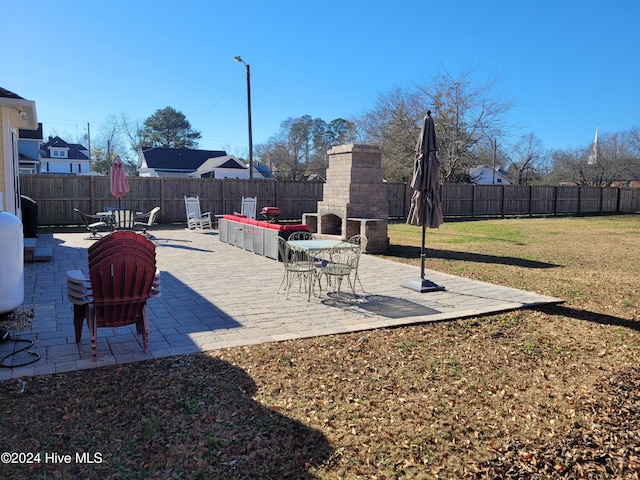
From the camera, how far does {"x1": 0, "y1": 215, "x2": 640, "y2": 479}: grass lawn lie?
2773mm

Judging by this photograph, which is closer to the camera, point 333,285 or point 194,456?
point 194,456

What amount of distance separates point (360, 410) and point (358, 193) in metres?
8.66

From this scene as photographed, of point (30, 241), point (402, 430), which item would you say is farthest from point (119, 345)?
point (30, 241)

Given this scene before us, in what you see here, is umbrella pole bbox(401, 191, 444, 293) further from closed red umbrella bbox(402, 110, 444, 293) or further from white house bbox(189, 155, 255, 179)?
white house bbox(189, 155, 255, 179)

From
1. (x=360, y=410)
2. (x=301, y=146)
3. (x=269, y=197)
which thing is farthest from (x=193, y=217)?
(x=301, y=146)

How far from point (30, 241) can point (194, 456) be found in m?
9.66

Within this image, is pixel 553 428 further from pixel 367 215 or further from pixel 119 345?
pixel 367 215

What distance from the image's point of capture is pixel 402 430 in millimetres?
3162

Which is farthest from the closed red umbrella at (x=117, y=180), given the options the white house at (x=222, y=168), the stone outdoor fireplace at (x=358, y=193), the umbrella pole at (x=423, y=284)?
the white house at (x=222, y=168)

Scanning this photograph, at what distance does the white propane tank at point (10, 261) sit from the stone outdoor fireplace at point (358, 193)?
7629 millimetres

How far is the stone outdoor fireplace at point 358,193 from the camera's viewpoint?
37.3ft

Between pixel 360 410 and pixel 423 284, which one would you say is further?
pixel 423 284

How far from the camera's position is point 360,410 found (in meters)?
3.43

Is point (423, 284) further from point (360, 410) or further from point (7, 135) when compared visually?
point (7, 135)
